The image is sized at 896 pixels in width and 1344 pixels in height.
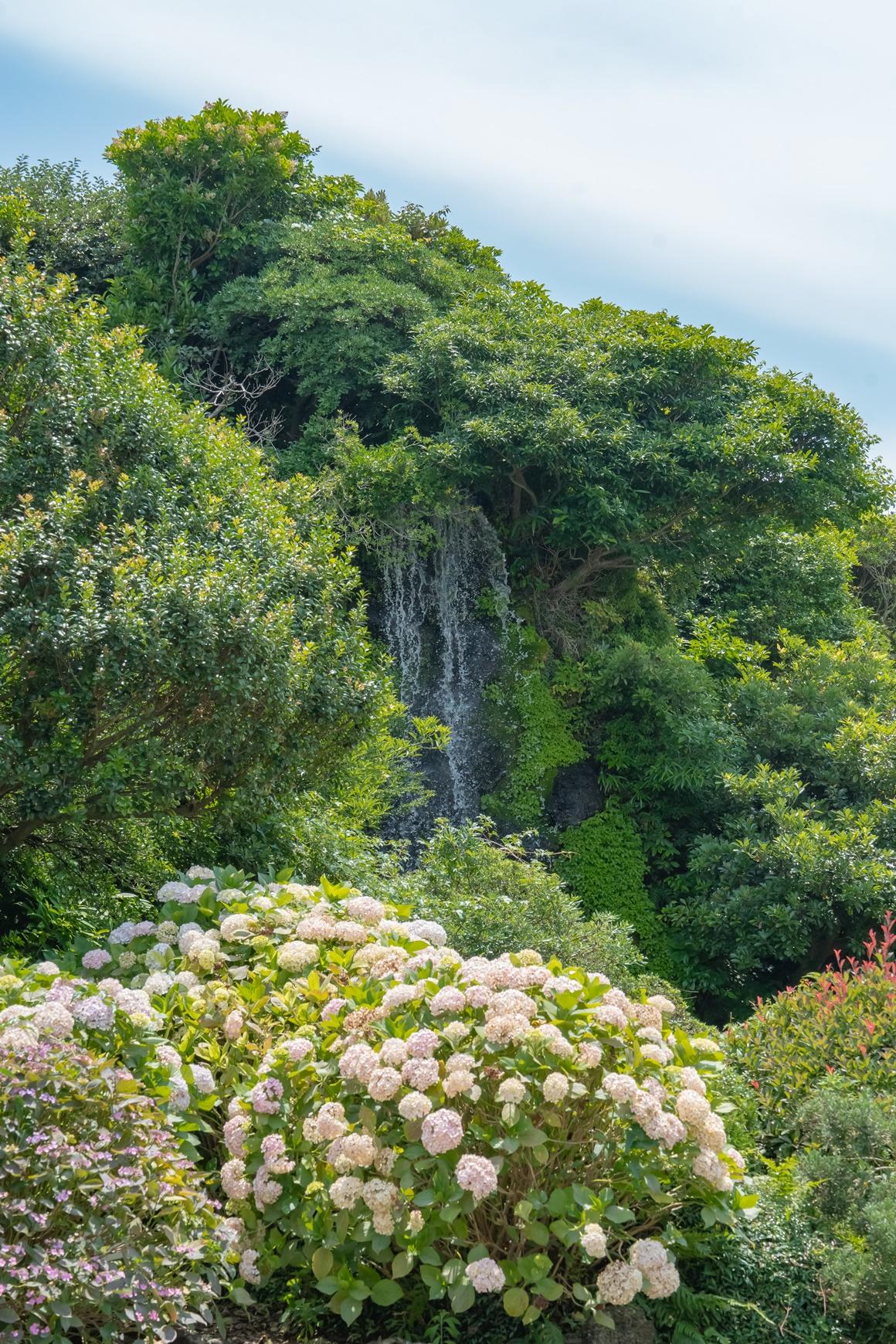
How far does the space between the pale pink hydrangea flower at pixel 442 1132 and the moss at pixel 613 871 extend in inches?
356

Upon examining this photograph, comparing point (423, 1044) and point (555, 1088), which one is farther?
point (423, 1044)

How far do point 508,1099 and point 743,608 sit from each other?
1402cm

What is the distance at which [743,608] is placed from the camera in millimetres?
17031

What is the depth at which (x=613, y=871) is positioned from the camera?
13219 millimetres

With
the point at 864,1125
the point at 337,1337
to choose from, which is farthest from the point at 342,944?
the point at 864,1125

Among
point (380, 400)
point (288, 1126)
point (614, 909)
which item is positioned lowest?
point (614, 909)

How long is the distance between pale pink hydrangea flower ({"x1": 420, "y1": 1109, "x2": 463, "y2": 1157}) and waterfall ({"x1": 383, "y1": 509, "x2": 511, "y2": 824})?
939 cm

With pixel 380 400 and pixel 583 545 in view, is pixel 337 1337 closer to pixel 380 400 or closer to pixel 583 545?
pixel 583 545

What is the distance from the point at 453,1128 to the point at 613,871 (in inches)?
383

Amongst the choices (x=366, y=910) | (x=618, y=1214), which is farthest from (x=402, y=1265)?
(x=366, y=910)

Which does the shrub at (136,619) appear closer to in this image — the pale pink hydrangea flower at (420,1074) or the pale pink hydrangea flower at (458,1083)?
the pale pink hydrangea flower at (420,1074)

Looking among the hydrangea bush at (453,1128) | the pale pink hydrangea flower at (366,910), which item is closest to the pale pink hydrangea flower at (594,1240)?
the hydrangea bush at (453,1128)

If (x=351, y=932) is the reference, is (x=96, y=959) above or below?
below

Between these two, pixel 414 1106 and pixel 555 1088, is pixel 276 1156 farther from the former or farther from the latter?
pixel 555 1088
